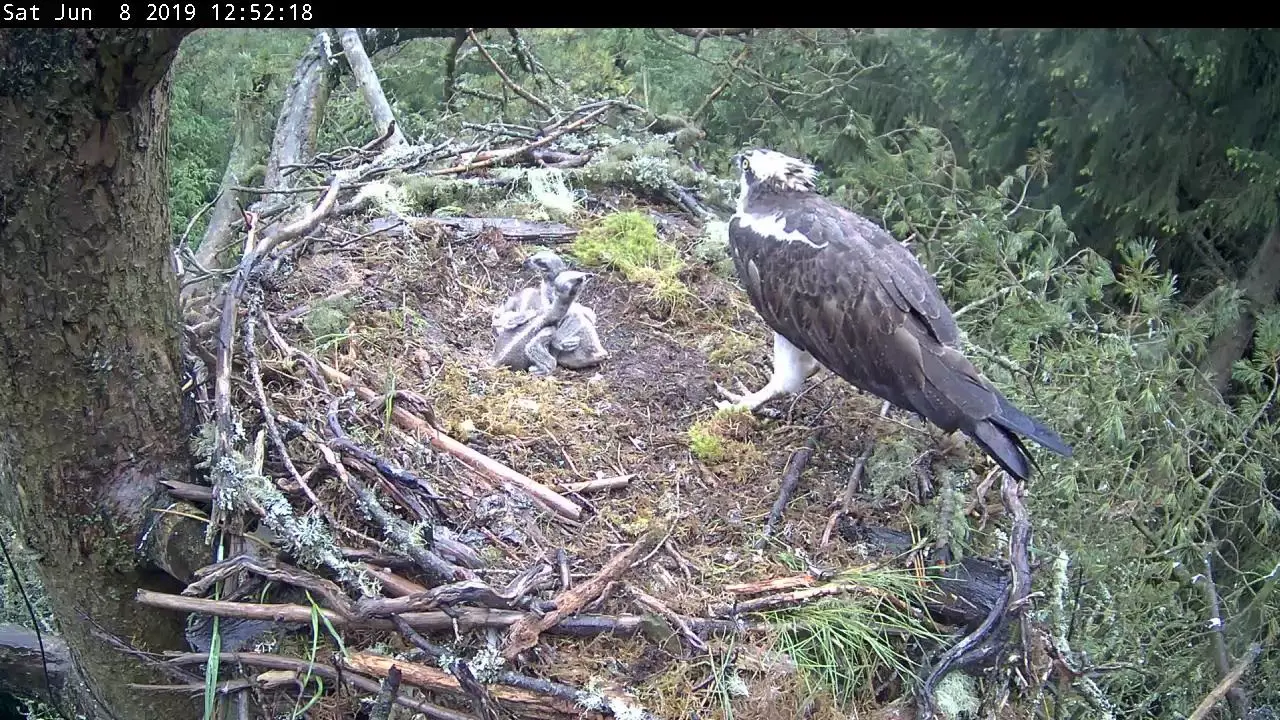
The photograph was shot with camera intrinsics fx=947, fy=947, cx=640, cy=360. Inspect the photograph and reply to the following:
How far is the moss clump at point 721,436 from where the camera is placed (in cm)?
369

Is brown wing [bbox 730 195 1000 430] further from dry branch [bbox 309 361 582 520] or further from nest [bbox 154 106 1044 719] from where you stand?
dry branch [bbox 309 361 582 520]

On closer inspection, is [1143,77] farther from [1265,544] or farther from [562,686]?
[562,686]

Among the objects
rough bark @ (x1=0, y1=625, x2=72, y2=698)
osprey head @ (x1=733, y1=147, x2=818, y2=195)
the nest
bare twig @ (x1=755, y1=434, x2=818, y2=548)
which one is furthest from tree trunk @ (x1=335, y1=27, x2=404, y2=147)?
bare twig @ (x1=755, y1=434, x2=818, y2=548)

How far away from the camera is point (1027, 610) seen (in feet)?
9.21

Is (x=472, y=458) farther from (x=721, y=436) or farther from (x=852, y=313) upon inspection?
(x=852, y=313)

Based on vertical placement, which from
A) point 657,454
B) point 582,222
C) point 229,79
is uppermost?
point 229,79

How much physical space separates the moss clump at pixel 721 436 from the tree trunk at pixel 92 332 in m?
1.81

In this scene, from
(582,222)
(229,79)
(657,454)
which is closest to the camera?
(657,454)

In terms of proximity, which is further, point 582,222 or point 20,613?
point 582,222

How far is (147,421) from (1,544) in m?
0.48

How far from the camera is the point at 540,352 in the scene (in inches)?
160

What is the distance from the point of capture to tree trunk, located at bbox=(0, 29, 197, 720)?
7.10 feet

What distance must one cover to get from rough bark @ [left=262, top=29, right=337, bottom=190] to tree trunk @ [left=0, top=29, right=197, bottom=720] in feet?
10.2

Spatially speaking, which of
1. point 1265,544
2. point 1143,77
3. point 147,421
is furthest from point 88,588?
point 1143,77
